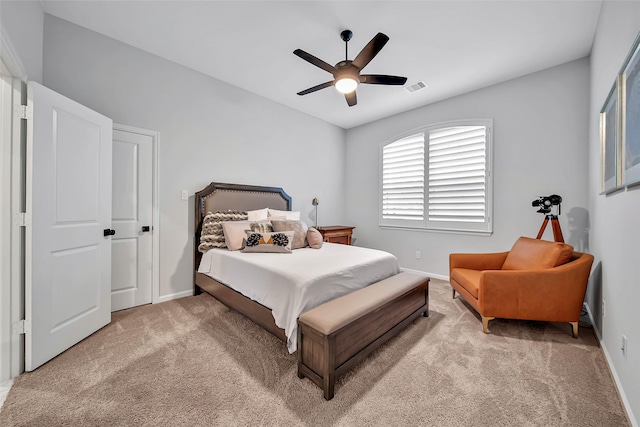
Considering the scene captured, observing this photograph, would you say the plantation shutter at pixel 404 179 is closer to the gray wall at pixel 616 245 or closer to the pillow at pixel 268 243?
the gray wall at pixel 616 245

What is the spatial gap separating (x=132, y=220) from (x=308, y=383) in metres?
2.63

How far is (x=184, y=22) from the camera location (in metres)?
2.48

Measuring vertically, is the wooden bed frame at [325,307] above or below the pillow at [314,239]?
below

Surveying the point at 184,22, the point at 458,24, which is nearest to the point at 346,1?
the point at 458,24

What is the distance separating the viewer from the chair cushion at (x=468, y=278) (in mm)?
2539

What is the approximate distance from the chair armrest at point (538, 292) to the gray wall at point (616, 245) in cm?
16

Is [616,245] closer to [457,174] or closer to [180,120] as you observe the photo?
[457,174]

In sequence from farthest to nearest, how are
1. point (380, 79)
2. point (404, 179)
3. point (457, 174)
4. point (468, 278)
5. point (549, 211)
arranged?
point (404, 179), point (457, 174), point (549, 211), point (468, 278), point (380, 79)

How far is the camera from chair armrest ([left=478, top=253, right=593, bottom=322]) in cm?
220

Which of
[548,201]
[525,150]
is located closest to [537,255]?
[548,201]

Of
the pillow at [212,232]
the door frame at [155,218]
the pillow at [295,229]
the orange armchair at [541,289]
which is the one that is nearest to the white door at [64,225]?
the door frame at [155,218]

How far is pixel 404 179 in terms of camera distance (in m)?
4.62

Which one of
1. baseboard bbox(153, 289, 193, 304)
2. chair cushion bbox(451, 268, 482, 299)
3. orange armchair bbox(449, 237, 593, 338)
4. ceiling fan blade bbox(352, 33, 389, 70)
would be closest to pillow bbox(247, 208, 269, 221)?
baseboard bbox(153, 289, 193, 304)

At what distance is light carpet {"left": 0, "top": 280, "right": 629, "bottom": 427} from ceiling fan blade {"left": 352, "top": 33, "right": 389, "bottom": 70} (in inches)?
98.3
